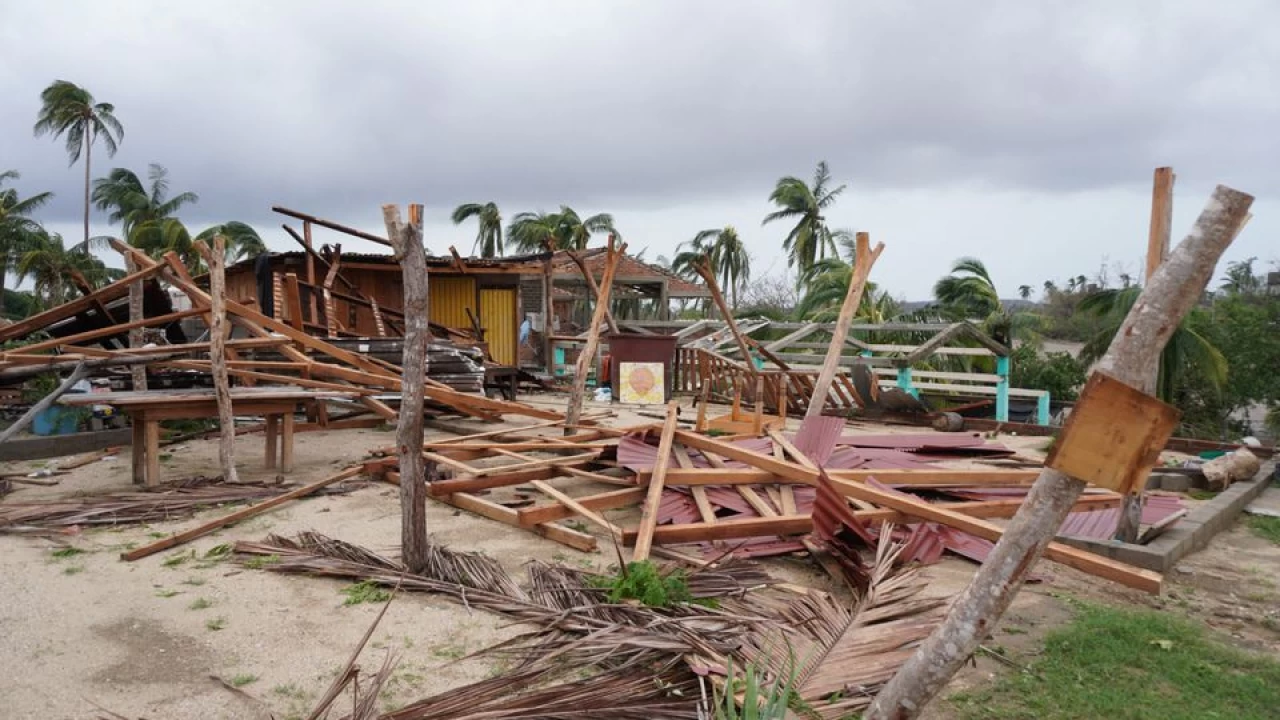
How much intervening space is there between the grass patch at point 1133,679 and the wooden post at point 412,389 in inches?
121

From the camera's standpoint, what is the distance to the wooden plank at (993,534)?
16.9 ft

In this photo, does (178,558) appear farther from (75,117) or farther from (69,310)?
(75,117)

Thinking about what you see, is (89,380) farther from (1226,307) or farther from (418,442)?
(1226,307)

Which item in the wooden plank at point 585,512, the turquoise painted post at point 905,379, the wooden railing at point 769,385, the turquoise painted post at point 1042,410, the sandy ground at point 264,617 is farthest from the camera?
the turquoise painted post at point 905,379

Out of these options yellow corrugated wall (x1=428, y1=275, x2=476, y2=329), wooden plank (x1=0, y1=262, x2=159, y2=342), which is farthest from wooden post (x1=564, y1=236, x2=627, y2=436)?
yellow corrugated wall (x1=428, y1=275, x2=476, y2=329)

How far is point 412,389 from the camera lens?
5164 millimetres

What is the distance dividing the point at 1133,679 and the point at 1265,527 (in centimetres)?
420

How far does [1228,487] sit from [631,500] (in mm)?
5599

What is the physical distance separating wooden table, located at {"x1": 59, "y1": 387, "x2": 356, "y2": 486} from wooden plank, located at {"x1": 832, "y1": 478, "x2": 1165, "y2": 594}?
16.9ft

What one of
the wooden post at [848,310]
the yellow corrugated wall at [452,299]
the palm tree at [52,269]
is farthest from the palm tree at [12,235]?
the wooden post at [848,310]

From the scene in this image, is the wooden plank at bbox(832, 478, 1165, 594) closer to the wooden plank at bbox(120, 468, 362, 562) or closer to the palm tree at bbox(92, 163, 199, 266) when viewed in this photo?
the wooden plank at bbox(120, 468, 362, 562)

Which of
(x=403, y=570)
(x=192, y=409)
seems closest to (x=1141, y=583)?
(x=403, y=570)

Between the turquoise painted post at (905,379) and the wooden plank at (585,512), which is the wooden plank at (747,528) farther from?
the turquoise painted post at (905,379)

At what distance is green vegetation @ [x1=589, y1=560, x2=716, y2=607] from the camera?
4.44 meters
